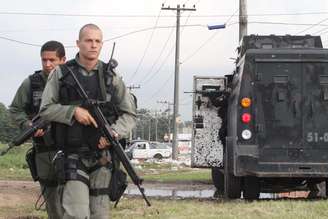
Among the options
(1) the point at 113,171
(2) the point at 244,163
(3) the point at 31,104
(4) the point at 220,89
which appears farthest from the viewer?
(4) the point at 220,89

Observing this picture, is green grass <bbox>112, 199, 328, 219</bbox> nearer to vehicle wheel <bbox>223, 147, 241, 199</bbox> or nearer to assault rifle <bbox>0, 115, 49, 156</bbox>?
vehicle wheel <bbox>223, 147, 241, 199</bbox>

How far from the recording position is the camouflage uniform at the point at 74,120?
16.1 feet

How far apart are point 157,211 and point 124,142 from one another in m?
3.17

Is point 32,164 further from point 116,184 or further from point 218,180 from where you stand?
point 218,180

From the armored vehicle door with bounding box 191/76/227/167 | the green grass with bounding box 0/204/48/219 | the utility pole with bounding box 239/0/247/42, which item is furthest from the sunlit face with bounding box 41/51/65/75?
the utility pole with bounding box 239/0/247/42

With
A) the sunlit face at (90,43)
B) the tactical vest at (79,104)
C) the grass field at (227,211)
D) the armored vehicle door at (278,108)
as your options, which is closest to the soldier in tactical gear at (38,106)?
the tactical vest at (79,104)

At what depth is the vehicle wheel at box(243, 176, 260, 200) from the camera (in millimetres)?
10863

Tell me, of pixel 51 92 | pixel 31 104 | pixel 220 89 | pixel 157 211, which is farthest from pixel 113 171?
pixel 220 89

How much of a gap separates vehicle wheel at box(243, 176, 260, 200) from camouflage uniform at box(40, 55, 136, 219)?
580 centimetres

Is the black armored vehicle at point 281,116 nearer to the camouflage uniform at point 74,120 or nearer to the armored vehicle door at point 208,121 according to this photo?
the armored vehicle door at point 208,121

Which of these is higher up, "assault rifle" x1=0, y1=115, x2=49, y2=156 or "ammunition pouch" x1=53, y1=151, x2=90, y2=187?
"assault rifle" x1=0, y1=115, x2=49, y2=156

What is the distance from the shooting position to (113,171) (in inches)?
204

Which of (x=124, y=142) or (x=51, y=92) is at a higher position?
(x=51, y=92)

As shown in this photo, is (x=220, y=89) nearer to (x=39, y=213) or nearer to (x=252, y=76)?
(x=252, y=76)
